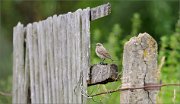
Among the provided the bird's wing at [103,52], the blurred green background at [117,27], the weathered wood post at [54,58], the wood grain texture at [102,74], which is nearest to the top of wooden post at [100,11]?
the weathered wood post at [54,58]

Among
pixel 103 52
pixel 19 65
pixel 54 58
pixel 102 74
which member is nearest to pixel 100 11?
pixel 103 52

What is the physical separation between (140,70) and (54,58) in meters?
1.68

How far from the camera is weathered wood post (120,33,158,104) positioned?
15.8 ft

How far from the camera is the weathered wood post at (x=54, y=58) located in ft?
18.5

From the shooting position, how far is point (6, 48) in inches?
573

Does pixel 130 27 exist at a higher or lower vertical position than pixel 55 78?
higher

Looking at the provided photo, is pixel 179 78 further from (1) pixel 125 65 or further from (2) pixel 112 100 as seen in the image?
(1) pixel 125 65

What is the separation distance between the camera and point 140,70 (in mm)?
4812

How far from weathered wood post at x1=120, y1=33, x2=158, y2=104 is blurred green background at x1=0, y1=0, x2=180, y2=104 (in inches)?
28.8

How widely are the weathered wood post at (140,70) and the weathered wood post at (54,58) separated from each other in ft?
1.65

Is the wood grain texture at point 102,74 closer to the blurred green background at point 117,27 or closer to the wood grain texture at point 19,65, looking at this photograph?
the blurred green background at point 117,27

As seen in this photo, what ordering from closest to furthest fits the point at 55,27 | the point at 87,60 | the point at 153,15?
the point at 87,60 → the point at 55,27 → the point at 153,15

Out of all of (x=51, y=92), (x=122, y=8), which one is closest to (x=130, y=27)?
(x=122, y=8)

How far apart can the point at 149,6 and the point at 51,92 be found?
228 inches
